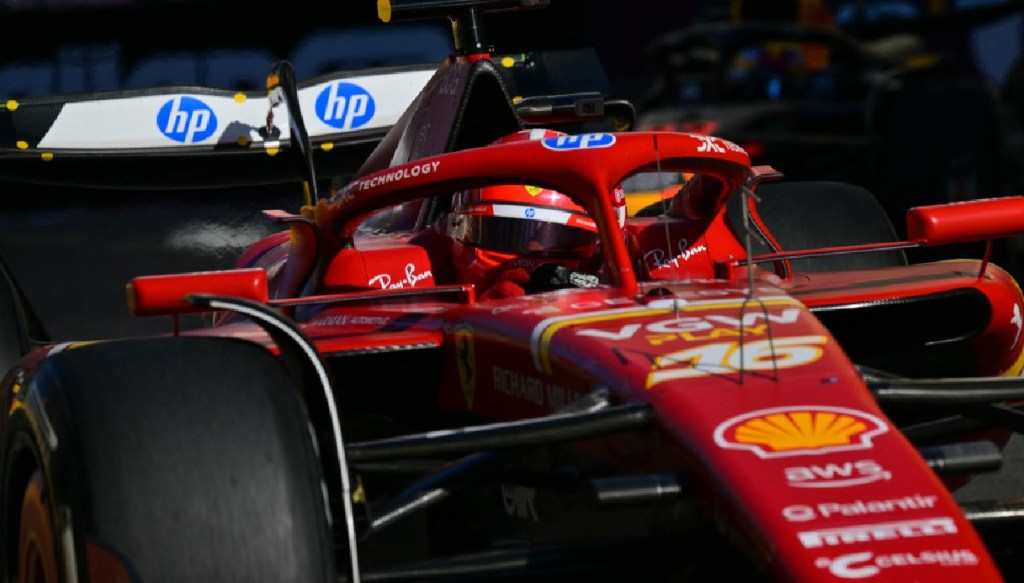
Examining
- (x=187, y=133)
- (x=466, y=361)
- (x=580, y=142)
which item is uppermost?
(x=580, y=142)

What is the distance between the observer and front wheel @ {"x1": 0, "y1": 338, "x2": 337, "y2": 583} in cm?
297

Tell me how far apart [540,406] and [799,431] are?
0.73 m

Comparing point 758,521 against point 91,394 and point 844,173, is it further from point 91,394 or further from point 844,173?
point 844,173

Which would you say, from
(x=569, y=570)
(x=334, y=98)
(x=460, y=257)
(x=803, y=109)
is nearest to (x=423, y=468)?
(x=569, y=570)

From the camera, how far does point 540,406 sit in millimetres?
3662

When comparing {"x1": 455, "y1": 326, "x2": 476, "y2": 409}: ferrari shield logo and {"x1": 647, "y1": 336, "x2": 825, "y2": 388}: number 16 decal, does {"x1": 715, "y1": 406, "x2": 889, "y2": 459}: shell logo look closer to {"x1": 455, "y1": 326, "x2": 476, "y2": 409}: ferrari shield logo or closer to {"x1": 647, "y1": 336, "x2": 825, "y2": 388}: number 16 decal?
{"x1": 647, "y1": 336, "x2": 825, "y2": 388}: number 16 decal

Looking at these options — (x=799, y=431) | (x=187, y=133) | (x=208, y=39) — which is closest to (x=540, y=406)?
(x=799, y=431)

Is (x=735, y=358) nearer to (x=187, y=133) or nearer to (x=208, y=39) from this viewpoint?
(x=187, y=133)

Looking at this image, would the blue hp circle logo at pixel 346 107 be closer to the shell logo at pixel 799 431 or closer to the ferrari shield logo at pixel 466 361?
the ferrari shield logo at pixel 466 361

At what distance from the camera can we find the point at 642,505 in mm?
3014

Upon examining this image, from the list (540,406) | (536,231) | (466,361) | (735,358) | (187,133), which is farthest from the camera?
(187,133)

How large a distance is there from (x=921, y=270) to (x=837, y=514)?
5.43 feet

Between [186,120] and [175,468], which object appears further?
[186,120]

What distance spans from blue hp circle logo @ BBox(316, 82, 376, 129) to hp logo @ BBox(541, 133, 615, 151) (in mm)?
3338
